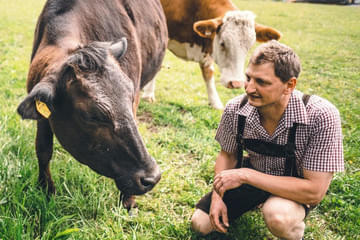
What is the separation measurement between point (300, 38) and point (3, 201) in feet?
43.1

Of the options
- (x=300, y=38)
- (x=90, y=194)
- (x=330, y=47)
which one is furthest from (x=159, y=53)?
(x=300, y=38)

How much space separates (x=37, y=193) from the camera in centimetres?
262

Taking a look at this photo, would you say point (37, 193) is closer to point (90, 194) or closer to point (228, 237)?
point (90, 194)

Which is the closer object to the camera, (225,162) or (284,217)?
(284,217)

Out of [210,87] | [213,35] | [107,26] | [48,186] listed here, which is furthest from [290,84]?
[210,87]

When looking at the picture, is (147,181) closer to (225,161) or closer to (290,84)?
(225,161)

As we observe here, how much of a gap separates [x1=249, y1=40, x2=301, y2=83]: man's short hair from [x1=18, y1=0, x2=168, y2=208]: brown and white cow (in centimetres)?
92

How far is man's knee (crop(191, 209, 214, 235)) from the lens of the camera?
2533 mm

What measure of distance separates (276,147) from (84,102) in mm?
1378

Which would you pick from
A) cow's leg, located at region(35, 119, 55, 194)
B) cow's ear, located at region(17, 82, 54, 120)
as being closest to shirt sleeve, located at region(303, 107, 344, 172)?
cow's ear, located at region(17, 82, 54, 120)

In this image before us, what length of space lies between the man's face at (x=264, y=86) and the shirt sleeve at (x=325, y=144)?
0.32m

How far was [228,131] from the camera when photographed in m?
2.57

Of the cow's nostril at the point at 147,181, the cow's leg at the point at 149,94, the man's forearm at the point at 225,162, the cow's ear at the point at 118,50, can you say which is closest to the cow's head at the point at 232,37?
the cow's leg at the point at 149,94

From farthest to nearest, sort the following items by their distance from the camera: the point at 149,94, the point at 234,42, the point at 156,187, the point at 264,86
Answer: the point at 149,94, the point at 234,42, the point at 156,187, the point at 264,86
